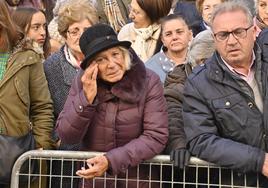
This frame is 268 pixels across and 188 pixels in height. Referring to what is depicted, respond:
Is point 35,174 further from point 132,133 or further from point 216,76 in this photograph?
point 216,76

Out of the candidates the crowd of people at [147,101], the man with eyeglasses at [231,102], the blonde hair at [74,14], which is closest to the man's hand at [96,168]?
the crowd of people at [147,101]

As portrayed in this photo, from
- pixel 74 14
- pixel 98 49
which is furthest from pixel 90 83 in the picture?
pixel 74 14

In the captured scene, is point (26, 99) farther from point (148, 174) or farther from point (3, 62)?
point (148, 174)

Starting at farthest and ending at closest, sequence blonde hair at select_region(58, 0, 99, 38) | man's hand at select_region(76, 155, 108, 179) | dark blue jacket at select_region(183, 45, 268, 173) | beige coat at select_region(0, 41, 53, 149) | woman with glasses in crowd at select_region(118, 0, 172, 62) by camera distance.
Answer: woman with glasses in crowd at select_region(118, 0, 172, 62)
blonde hair at select_region(58, 0, 99, 38)
beige coat at select_region(0, 41, 53, 149)
man's hand at select_region(76, 155, 108, 179)
dark blue jacket at select_region(183, 45, 268, 173)

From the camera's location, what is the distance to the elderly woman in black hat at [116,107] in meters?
4.03

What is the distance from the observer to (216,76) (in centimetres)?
396

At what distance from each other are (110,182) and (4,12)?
1483 millimetres

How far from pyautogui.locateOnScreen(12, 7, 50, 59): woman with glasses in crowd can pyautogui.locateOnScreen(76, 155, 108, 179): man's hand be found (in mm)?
2231

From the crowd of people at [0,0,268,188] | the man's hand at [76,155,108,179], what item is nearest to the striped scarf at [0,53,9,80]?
the crowd of people at [0,0,268,188]

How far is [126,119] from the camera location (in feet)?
13.5

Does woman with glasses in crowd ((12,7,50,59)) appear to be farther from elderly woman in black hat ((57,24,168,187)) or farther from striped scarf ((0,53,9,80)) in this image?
elderly woman in black hat ((57,24,168,187))

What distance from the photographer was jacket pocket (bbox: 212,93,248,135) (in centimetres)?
388

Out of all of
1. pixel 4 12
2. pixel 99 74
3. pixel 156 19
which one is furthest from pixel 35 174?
pixel 156 19

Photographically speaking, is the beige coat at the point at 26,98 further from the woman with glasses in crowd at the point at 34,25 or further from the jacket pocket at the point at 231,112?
the jacket pocket at the point at 231,112
